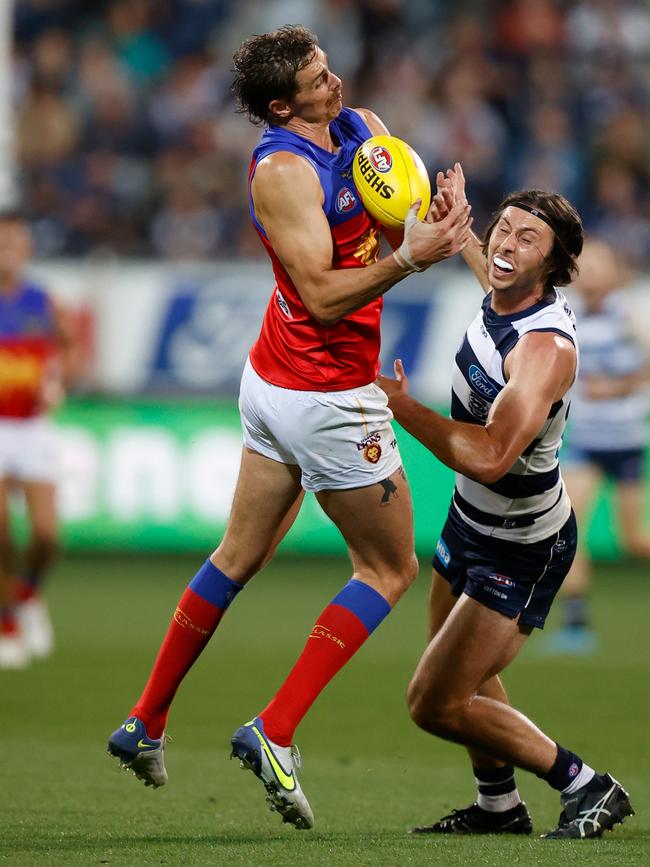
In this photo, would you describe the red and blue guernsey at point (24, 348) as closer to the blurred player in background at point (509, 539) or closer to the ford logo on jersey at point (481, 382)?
the blurred player in background at point (509, 539)

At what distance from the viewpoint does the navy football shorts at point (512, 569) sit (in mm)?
4770

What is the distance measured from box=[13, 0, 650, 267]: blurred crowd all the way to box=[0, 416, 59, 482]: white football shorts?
5120mm

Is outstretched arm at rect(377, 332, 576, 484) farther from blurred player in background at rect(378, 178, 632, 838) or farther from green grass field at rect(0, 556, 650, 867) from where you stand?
green grass field at rect(0, 556, 650, 867)

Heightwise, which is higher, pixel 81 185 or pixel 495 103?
pixel 495 103

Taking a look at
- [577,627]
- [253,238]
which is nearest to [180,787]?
[577,627]

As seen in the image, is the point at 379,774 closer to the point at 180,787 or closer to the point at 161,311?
the point at 180,787

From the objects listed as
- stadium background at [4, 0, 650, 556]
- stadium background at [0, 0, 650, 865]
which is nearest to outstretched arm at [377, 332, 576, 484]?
stadium background at [0, 0, 650, 865]

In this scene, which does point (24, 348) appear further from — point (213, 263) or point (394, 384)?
point (394, 384)

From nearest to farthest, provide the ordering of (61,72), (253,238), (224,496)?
(224,496)
(253,238)
(61,72)

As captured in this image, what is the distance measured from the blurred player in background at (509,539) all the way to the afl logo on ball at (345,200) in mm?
315

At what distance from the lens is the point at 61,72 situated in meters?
15.9

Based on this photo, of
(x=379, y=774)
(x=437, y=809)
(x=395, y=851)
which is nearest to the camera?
(x=395, y=851)

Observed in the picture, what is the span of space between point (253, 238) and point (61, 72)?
321cm

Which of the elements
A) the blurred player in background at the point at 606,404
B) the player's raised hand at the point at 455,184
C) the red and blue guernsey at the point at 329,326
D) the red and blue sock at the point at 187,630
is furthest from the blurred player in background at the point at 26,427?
the player's raised hand at the point at 455,184
